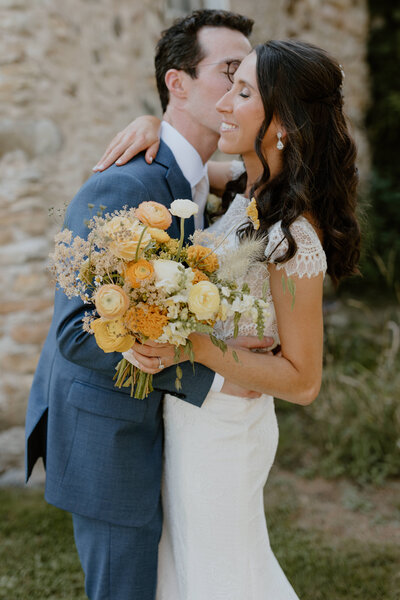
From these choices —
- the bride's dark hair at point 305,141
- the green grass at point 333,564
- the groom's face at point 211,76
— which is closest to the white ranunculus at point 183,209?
the bride's dark hair at point 305,141

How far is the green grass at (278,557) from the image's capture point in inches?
119

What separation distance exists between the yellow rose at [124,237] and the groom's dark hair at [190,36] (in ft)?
4.01

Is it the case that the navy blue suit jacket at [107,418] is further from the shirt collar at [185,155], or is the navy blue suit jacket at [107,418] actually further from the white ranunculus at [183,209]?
the white ranunculus at [183,209]

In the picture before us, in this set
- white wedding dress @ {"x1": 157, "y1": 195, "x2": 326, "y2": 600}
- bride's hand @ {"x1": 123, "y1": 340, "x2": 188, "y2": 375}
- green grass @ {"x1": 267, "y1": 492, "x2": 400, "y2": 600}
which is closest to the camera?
bride's hand @ {"x1": 123, "y1": 340, "x2": 188, "y2": 375}

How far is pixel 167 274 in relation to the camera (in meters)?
1.44

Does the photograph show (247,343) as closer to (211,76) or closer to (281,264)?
(281,264)

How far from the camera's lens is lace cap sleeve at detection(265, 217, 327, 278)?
1.81 m

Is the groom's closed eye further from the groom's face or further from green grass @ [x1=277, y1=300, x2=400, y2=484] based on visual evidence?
green grass @ [x1=277, y1=300, x2=400, y2=484]

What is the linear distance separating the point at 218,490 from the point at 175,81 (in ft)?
5.21

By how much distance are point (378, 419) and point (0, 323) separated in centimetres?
256

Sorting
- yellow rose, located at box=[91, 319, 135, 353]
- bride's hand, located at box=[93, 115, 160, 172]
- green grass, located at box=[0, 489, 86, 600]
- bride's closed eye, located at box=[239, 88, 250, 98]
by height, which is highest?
bride's closed eye, located at box=[239, 88, 250, 98]

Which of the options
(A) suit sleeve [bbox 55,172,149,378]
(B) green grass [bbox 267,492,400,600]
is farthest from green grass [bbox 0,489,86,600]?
(A) suit sleeve [bbox 55,172,149,378]

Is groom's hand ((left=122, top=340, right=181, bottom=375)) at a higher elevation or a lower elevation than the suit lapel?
lower

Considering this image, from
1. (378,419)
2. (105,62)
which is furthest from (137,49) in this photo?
(378,419)
